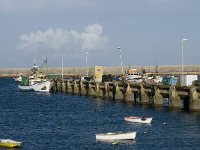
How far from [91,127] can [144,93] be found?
36308 millimetres

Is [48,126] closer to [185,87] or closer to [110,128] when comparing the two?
[110,128]

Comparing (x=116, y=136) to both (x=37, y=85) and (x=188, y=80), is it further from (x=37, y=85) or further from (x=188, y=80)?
(x=37, y=85)

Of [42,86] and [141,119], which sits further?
[42,86]

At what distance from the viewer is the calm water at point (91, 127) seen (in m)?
61.6

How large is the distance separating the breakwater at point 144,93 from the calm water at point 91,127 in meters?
2.70

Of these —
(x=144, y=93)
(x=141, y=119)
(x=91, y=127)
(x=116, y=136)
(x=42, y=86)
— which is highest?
(x=144, y=93)

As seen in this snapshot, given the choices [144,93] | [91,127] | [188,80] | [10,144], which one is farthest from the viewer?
[144,93]

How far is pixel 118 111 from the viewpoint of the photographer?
99.4 metres

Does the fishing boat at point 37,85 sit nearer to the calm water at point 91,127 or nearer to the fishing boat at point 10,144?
the calm water at point 91,127

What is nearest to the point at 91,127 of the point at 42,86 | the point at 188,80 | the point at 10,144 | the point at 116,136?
the point at 116,136

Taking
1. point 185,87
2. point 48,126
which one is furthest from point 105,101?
point 48,126

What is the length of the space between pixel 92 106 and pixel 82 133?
4308 centimetres

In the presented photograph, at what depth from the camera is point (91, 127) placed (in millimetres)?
76500

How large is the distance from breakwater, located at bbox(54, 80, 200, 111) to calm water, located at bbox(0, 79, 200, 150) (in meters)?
2.70
